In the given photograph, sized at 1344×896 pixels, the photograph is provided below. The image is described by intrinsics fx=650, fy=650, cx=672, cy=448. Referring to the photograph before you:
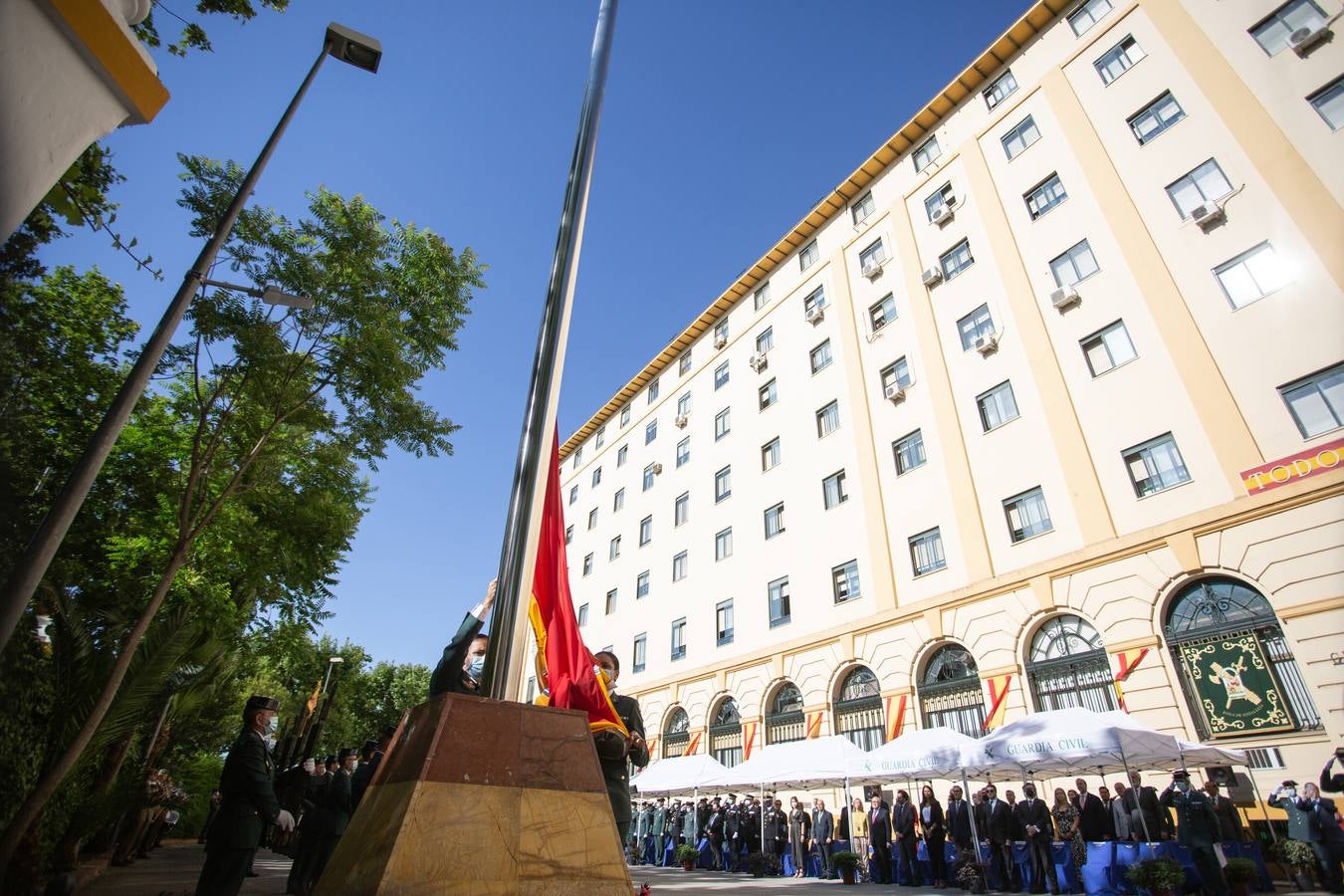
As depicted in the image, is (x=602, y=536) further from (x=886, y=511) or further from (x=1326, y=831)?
(x=1326, y=831)

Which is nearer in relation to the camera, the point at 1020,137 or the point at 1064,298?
the point at 1064,298

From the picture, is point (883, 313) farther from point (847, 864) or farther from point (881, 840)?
point (847, 864)

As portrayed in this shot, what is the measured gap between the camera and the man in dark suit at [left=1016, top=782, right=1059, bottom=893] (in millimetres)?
11180

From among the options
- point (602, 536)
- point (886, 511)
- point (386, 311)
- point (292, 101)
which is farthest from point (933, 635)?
point (602, 536)

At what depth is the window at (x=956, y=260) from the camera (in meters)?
20.3

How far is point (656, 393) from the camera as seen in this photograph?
3547 cm

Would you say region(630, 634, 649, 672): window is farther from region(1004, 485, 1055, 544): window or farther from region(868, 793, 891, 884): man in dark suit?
region(1004, 485, 1055, 544): window

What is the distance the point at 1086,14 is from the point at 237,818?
2746 cm

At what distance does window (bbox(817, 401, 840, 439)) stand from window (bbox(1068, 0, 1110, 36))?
13.6m

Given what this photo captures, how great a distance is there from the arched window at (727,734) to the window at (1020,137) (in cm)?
2017

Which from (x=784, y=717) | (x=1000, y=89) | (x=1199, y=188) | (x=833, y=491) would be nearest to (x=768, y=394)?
(x=833, y=491)

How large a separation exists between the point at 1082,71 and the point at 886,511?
14306 millimetres

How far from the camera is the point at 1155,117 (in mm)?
17109

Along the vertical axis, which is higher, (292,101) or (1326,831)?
(292,101)
